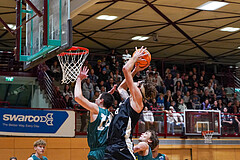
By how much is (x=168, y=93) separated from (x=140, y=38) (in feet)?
12.2

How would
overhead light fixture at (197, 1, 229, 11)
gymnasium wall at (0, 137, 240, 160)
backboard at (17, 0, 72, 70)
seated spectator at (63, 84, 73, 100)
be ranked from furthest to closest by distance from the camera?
seated spectator at (63, 84, 73, 100) < overhead light fixture at (197, 1, 229, 11) < gymnasium wall at (0, 137, 240, 160) < backboard at (17, 0, 72, 70)

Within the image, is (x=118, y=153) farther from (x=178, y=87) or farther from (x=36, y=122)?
(x=178, y=87)

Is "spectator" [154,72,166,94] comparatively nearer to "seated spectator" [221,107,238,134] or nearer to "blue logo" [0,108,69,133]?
"seated spectator" [221,107,238,134]

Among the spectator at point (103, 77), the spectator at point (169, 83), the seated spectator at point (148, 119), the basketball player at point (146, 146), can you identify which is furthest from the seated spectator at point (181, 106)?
the basketball player at point (146, 146)

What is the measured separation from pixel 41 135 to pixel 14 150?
1.06 meters

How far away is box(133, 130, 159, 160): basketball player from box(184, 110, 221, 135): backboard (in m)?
10.9

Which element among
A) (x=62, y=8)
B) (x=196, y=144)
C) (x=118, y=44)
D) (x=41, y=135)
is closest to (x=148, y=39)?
(x=118, y=44)

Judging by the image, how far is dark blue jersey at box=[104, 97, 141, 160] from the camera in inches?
212

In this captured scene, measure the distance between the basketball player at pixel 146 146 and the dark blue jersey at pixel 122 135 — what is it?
0.23 meters

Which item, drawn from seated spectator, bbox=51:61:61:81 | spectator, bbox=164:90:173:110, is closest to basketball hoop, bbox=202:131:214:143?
spectator, bbox=164:90:173:110

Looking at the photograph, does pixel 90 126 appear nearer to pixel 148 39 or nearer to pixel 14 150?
pixel 14 150

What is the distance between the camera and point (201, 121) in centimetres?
1717

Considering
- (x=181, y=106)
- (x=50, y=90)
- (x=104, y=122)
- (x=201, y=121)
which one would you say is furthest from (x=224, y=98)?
(x=104, y=122)

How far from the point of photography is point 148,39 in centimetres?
2167
